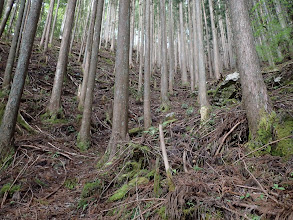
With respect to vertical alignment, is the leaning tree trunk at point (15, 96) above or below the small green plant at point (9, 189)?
above

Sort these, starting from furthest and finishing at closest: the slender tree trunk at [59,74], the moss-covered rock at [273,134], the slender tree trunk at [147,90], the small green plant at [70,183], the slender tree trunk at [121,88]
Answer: the slender tree trunk at [59,74], the slender tree trunk at [147,90], the slender tree trunk at [121,88], the small green plant at [70,183], the moss-covered rock at [273,134]

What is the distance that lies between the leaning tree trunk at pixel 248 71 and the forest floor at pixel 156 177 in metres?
0.35

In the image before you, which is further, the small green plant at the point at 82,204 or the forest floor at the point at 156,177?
the small green plant at the point at 82,204

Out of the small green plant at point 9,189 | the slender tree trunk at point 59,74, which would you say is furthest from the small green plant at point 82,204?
the slender tree trunk at point 59,74

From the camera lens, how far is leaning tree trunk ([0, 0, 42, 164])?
4.25 meters

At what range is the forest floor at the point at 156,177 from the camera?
205 cm

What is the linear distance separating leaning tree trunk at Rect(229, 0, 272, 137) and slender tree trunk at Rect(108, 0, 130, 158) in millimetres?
2666

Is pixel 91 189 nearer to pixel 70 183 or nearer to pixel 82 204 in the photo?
pixel 82 204

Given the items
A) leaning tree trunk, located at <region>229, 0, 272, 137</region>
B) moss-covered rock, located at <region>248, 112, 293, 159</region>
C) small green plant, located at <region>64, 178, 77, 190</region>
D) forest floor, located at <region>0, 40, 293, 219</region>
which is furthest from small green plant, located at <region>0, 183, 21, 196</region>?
leaning tree trunk, located at <region>229, 0, 272, 137</region>

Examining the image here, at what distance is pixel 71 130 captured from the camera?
693 centimetres

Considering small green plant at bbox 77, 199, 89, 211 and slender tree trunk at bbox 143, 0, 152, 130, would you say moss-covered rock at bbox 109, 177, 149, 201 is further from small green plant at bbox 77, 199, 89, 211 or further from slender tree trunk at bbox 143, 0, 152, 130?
slender tree trunk at bbox 143, 0, 152, 130

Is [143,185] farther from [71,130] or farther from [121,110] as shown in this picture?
[71,130]

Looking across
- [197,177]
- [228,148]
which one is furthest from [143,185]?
[228,148]

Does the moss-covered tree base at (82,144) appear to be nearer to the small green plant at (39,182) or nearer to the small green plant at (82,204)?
the small green plant at (39,182)
